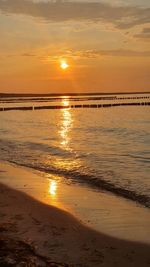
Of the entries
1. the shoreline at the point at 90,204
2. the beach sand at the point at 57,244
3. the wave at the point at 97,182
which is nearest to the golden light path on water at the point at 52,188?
the shoreline at the point at 90,204

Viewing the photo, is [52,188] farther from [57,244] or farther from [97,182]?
[57,244]

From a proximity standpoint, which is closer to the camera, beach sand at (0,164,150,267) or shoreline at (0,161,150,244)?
beach sand at (0,164,150,267)

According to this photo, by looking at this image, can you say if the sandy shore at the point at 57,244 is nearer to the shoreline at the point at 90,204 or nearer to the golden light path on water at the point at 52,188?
the shoreline at the point at 90,204

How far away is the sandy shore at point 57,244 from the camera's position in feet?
25.1

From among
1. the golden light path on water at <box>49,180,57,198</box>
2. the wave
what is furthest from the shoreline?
the wave

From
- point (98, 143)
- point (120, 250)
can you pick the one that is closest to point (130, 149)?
point (98, 143)

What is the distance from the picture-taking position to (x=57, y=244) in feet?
28.2

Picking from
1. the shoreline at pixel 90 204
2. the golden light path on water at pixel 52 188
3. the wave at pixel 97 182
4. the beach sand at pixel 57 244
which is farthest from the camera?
the golden light path on water at pixel 52 188

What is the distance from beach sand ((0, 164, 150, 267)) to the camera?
761cm

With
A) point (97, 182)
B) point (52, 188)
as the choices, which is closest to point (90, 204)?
point (52, 188)

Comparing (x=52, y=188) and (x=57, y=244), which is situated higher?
(x=52, y=188)

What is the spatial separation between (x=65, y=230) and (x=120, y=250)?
1.78m

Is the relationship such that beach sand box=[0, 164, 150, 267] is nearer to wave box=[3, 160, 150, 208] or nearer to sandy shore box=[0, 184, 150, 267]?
sandy shore box=[0, 184, 150, 267]

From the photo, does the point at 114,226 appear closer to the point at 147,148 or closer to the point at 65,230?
the point at 65,230
